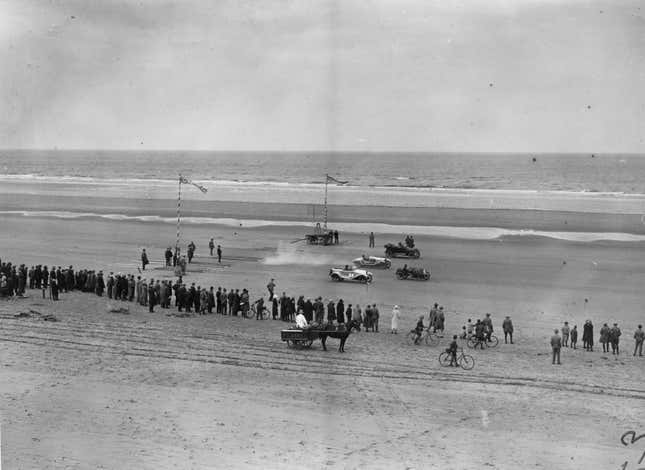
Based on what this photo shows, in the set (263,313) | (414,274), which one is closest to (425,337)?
(263,313)

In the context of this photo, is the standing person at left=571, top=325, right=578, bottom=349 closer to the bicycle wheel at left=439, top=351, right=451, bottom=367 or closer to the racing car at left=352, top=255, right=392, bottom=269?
the bicycle wheel at left=439, top=351, right=451, bottom=367

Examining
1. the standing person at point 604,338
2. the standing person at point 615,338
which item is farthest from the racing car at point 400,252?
the standing person at point 615,338

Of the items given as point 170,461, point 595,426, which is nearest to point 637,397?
point 595,426

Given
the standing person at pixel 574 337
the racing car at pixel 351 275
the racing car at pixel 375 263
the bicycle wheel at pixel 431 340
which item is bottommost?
the bicycle wheel at pixel 431 340

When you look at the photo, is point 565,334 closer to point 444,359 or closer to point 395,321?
point 444,359

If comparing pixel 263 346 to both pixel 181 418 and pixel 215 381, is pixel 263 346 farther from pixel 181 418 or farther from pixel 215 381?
pixel 181 418

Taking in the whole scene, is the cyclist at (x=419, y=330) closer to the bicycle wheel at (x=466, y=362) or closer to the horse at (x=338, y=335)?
the bicycle wheel at (x=466, y=362)
